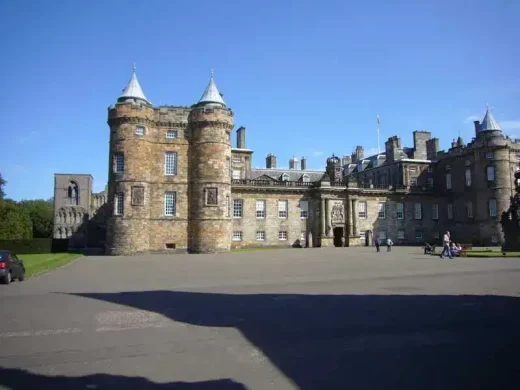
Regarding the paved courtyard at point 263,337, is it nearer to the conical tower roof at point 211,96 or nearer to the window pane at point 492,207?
the conical tower roof at point 211,96

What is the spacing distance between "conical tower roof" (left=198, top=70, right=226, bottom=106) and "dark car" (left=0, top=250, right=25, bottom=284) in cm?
2672

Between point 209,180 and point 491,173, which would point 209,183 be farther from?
point 491,173

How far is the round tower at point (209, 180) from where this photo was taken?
39.8m

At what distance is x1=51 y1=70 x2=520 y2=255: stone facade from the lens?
3931 centimetres

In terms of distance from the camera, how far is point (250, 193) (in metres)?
47.1

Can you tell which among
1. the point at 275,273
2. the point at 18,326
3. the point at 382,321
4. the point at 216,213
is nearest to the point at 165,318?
the point at 18,326

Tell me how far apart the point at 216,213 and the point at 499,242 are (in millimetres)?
31947

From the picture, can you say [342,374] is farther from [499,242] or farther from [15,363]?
[499,242]

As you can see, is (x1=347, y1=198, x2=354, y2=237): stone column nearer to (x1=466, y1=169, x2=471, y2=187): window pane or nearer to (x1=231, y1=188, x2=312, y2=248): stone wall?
(x1=231, y1=188, x2=312, y2=248): stone wall

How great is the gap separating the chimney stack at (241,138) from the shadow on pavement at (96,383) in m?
51.6

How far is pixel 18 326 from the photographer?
8828 millimetres

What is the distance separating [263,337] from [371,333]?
6.68ft

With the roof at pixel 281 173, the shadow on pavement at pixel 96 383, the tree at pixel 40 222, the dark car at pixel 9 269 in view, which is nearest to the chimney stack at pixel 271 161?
the roof at pixel 281 173

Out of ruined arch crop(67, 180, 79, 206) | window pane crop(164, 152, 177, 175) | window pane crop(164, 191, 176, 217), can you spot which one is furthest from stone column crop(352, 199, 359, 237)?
ruined arch crop(67, 180, 79, 206)
